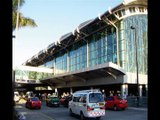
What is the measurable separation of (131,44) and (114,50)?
10.0 ft

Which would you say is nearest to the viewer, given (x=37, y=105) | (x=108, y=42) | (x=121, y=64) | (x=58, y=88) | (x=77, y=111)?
(x=77, y=111)

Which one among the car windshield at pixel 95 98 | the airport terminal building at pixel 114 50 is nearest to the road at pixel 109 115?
the car windshield at pixel 95 98

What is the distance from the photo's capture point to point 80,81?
2442 inches

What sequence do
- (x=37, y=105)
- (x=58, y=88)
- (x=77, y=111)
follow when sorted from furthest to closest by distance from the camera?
(x=58, y=88) < (x=37, y=105) < (x=77, y=111)

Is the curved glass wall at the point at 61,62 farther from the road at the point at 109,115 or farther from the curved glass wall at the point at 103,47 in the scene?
the road at the point at 109,115

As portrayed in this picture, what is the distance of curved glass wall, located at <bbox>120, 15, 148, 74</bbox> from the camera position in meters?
50.6

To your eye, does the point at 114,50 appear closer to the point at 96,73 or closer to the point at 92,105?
the point at 96,73

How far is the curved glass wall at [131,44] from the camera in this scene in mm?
50625

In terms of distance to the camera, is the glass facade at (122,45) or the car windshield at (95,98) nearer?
the car windshield at (95,98)
